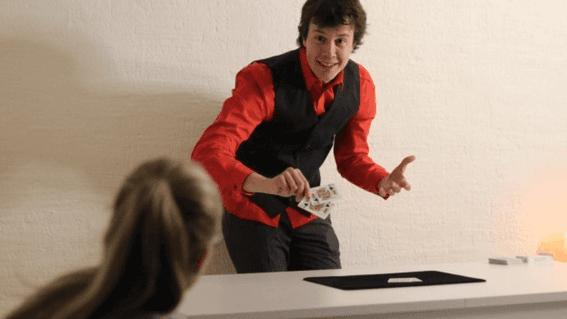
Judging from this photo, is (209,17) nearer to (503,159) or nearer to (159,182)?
(503,159)

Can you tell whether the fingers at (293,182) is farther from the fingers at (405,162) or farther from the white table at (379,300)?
the fingers at (405,162)

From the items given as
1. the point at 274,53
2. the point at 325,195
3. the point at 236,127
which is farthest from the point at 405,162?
the point at 274,53

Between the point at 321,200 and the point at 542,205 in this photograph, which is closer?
the point at 321,200

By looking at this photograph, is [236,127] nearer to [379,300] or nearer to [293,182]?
[293,182]

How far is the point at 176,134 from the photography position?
278 cm

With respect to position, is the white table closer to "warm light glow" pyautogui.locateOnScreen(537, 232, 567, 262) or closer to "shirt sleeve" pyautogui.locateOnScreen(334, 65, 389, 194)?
"shirt sleeve" pyautogui.locateOnScreen(334, 65, 389, 194)

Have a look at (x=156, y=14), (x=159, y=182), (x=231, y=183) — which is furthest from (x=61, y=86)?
(x=159, y=182)

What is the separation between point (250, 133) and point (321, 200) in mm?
386

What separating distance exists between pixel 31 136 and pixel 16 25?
0.47 meters

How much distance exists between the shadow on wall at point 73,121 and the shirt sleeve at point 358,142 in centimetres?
67

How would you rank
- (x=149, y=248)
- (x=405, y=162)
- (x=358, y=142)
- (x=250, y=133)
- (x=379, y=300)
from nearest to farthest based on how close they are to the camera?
1. (x=149, y=248)
2. (x=379, y=300)
3. (x=405, y=162)
4. (x=250, y=133)
5. (x=358, y=142)

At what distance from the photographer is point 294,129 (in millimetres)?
2314

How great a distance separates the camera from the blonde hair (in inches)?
30.0

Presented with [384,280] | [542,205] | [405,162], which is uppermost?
[405,162]
